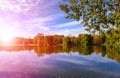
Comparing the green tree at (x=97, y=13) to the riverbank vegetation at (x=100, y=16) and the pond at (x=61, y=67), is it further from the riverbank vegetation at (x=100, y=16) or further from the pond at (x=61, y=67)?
the pond at (x=61, y=67)

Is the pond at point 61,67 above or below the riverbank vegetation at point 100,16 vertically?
below

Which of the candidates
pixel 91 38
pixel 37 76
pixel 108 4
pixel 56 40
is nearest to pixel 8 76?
pixel 37 76

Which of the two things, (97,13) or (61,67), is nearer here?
(97,13)

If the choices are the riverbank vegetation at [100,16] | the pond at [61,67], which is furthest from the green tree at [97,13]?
the pond at [61,67]

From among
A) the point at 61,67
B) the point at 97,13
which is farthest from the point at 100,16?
the point at 61,67

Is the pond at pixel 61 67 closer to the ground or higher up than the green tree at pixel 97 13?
closer to the ground

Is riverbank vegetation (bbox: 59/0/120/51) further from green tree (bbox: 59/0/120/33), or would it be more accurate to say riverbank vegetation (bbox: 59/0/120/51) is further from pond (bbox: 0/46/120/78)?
pond (bbox: 0/46/120/78)

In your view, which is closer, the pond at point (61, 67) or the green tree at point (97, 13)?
the green tree at point (97, 13)

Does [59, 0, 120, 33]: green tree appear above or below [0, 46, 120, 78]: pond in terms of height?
above

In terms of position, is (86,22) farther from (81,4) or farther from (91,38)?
(91,38)

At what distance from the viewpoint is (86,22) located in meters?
11.8

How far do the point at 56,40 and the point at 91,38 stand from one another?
25462 millimetres

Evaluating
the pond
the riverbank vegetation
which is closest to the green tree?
the riverbank vegetation

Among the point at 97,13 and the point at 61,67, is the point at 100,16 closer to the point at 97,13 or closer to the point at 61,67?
the point at 97,13
